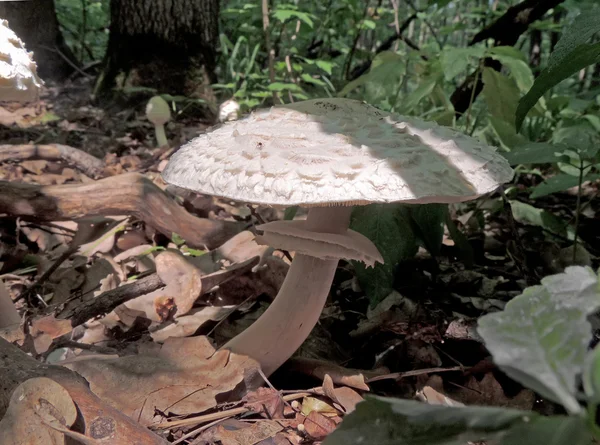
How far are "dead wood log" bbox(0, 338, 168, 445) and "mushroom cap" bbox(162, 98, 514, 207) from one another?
68 cm

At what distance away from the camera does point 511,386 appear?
199cm

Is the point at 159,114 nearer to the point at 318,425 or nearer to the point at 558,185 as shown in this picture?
the point at 558,185

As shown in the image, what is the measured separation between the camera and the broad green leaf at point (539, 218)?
3.19 meters

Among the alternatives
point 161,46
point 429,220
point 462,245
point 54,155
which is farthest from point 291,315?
point 161,46

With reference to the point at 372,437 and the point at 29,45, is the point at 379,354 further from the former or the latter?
the point at 29,45

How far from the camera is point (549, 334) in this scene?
2.34 ft

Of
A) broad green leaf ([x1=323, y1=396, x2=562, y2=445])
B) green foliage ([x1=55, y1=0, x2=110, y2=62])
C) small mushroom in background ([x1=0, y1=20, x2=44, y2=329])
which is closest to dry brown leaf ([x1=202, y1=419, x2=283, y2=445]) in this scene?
broad green leaf ([x1=323, y1=396, x2=562, y2=445])

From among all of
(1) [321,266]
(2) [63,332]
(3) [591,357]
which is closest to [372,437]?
(3) [591,357]

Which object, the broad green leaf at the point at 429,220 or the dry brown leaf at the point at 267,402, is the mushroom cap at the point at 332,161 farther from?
the dry brown leaf at the point at 267,402

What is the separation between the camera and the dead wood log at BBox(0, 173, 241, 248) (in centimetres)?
304

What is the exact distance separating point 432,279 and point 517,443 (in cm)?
199

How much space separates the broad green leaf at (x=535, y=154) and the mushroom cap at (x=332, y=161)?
81 centimetres

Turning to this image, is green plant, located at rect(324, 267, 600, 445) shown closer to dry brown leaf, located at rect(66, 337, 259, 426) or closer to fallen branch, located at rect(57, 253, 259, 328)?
dry brown leaf, located at rect(66, 337, 259, 426)

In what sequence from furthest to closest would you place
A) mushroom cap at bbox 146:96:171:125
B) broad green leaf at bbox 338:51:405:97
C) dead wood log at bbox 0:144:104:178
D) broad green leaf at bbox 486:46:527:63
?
mushroom cap at bbox 146:96:171:125
dead wood log at bbox 0:144:104:178
broad green leaf at bbox 338:51:405:97
broad green leaf at bbox 486:46:527:63
